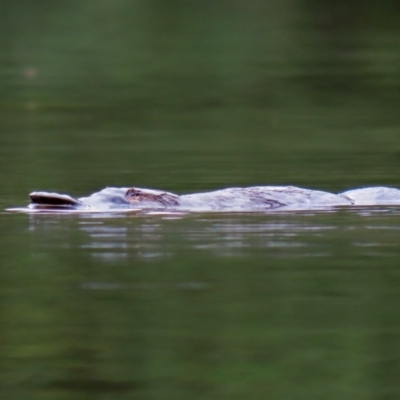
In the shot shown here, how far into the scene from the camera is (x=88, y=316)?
6.06m

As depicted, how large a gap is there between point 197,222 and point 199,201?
90 cm

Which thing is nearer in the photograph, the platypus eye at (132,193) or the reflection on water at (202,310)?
the reflection on water at (202,310)

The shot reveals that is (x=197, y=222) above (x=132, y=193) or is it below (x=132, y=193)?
below

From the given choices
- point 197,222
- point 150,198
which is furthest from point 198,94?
point 197,222

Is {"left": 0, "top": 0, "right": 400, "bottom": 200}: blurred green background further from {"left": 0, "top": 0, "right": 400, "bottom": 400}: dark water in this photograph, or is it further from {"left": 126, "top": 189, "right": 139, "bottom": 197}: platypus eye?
{"left": 126, "top": 189, "right": 139, "bottom": 197}: platypus eye

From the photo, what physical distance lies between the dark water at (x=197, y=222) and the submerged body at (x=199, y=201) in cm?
28

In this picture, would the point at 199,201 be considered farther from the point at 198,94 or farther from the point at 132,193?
the point at 198,94

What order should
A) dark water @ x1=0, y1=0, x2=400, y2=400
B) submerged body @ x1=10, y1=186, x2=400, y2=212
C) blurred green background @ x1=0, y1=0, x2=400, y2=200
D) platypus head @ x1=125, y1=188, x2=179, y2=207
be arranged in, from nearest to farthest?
1. dark water @ x1=0, y1=0, x2=400, y2=400
2. submerged body @ x1=10, y1=186, x2=400, y2=212
3. platypus head @ x1=125, y1=188, x2=179, y2=207
4. blurred green background @ x1=0, y1=0, x2=400, y2=200

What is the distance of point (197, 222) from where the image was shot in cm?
931

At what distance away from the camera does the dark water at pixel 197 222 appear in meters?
5.28

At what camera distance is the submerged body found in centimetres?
981

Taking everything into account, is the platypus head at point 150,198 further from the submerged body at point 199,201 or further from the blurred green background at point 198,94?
the blurred green background at point 198,94

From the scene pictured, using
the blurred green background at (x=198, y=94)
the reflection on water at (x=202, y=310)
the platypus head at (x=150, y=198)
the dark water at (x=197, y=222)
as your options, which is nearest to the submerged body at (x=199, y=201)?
the platypus head at (x=150, y=198)

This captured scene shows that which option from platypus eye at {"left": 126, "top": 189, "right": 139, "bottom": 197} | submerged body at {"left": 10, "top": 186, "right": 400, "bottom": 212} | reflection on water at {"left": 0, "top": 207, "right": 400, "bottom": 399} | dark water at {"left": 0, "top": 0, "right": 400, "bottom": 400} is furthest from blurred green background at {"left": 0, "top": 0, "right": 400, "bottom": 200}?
reflection on water at {"left": 0, "top": 207, "right": 400, "bottom": 399}
